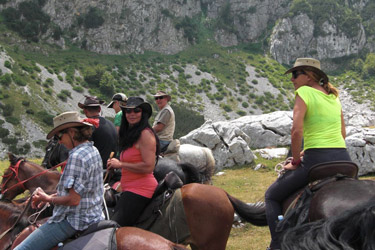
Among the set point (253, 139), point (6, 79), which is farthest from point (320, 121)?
point (6, 79)

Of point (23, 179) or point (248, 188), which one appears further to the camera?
point (248, 188)

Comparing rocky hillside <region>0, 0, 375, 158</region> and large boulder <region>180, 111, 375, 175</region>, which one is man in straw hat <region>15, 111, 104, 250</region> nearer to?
large boulder <region>180, 111, 375, 175</region>

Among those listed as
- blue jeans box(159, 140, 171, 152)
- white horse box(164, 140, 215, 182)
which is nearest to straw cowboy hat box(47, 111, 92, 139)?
blue jeans box(159, 140, 171, 152)

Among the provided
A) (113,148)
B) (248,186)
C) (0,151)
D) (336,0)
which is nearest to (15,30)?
(0,151)

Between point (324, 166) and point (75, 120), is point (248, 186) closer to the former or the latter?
point (324, 166)

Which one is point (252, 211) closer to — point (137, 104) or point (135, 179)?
point (135, 179)

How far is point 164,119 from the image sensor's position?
7949 millimetres

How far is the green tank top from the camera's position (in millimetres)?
3953

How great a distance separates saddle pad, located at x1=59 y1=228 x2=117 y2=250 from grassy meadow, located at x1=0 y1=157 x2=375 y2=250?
276 cm

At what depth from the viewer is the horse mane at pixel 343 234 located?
7.23 ft

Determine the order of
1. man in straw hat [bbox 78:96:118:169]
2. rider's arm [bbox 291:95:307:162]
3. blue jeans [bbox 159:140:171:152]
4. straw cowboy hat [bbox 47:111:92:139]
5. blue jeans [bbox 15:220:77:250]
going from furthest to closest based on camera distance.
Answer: blue jeans [bbox 159:140:171:152] < man in straw hat [bbox 78:96:118:169] < rider's arm [bbox 291:95:307:162] < straw cowboy hat [bbox 47:111:92:139] < blue jeans [bbox 15:220:77:250]

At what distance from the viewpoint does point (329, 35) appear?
95875 mm

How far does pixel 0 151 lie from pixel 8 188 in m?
37.7

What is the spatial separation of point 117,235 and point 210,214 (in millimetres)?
1921
